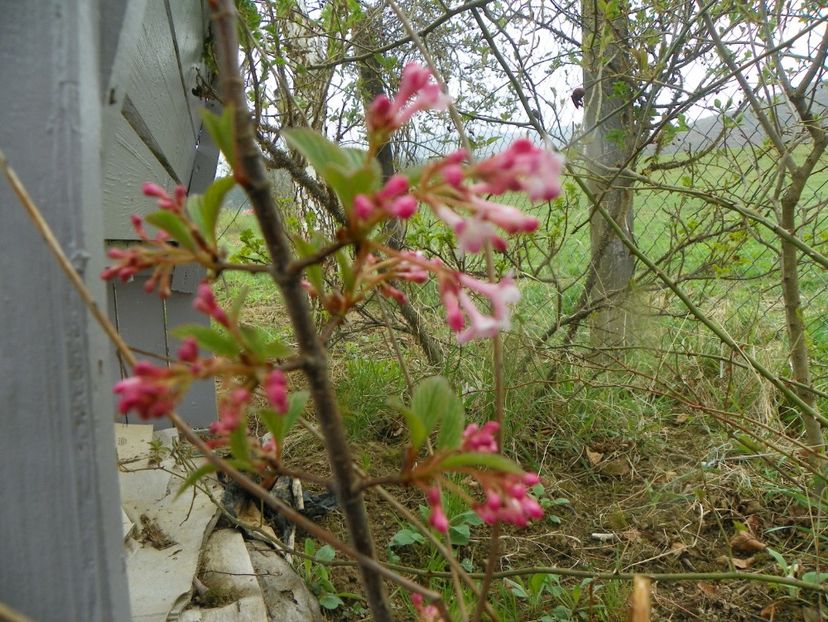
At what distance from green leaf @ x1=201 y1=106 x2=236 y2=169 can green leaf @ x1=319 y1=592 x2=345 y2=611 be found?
1463 millimetres

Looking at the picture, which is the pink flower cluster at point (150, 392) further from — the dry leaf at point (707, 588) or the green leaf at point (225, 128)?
the dry leaf at point (707, 588)

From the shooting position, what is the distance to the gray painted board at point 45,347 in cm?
55

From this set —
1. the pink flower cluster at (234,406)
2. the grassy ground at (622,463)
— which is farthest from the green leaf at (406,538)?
the pink flower cluster at (234,406)

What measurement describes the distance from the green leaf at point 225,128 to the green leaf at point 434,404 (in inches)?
10.0

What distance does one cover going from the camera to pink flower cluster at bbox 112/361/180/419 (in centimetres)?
39

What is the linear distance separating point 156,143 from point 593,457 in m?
1.97

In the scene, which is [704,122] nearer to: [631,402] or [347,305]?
[631,402]

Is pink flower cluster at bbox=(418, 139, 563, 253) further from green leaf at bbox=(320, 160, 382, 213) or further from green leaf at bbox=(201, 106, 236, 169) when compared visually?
green leaf at bbox=(201, 106, 236, 169)

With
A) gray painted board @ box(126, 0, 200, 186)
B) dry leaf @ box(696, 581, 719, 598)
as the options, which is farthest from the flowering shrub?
dry leaf @ box(696, 581, 719, 598)

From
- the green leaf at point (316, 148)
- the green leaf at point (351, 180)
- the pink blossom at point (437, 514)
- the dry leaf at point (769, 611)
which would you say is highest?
the green leaf at point (316, 148)

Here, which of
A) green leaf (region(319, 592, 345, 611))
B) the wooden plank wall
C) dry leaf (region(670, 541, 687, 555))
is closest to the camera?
the wooden plank wall

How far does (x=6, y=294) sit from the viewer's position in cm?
55

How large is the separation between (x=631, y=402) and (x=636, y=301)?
1.50 ft

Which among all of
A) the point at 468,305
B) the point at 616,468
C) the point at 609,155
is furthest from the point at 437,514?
the point at 609,155
